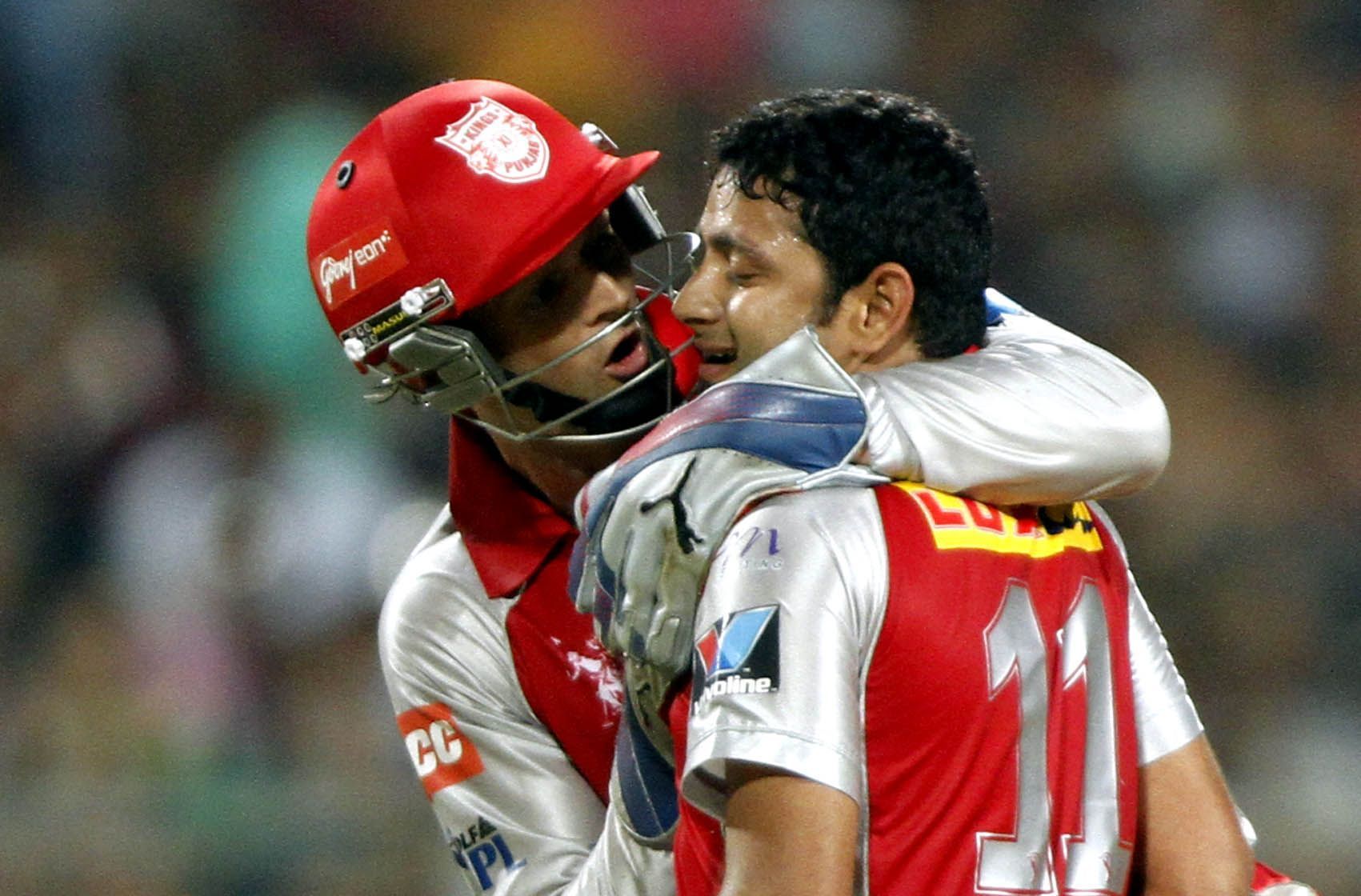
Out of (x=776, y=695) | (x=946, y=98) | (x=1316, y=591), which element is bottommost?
(x=1316, y=591)

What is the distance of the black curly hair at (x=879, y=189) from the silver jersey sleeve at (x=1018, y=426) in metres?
0.08

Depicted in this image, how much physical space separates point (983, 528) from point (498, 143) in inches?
37.2

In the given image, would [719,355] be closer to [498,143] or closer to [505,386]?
[505,386]

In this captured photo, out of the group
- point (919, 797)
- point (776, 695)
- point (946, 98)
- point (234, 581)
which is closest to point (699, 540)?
point (776, 695)

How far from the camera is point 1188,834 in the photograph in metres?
1.73

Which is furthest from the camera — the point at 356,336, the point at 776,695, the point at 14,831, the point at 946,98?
the point at 946,98

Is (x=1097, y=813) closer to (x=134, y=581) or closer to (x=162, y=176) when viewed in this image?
(x=134, y=581)

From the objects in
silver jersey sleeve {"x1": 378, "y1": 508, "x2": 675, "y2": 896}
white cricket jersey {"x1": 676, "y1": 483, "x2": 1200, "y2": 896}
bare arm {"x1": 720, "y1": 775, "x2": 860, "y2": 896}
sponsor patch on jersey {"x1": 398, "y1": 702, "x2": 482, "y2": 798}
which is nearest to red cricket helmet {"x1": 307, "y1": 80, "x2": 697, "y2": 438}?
silver jersey sleeve {"x1": 378, "y1": 508, "x2": 675, "y2": 896}

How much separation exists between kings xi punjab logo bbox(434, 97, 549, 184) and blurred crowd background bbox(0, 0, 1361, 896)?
2064mm

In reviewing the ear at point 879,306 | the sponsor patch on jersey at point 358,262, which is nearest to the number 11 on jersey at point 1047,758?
the ear at point 879,306

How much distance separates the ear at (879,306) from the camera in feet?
5.36

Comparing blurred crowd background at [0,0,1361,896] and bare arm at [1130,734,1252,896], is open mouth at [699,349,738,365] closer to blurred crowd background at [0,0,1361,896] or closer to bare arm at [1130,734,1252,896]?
bare arm at [1130,734,1252,896]

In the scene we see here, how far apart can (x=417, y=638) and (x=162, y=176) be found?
3.28 meters

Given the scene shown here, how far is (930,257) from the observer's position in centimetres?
165
